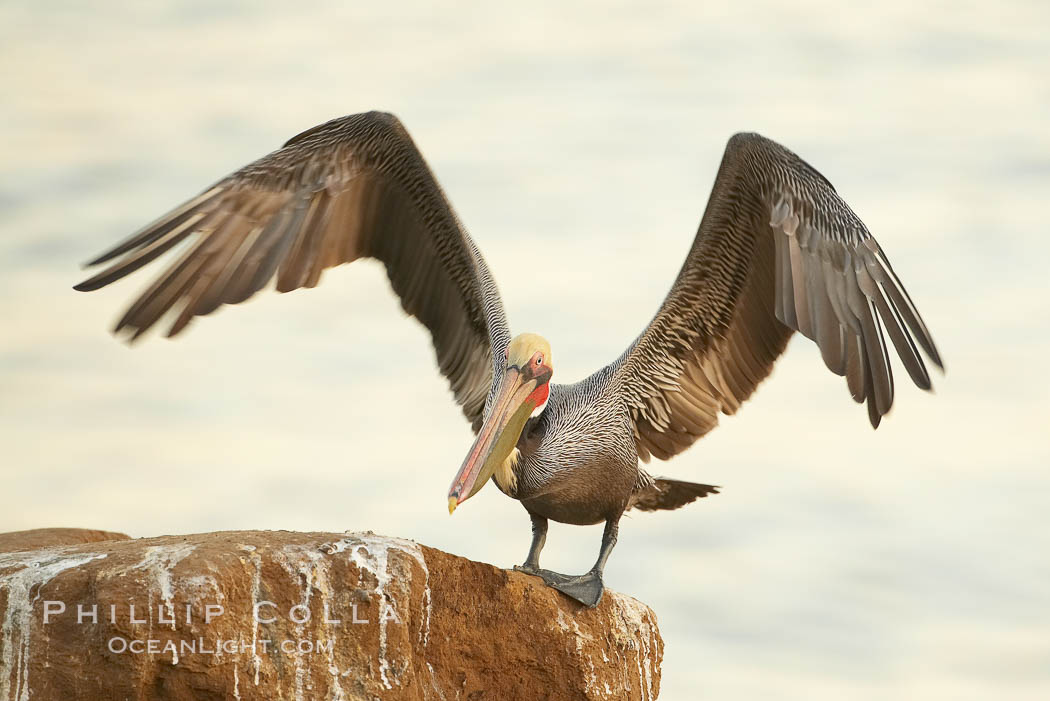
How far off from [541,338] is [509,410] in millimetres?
607

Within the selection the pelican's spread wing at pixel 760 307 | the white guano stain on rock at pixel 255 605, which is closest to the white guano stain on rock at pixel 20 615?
the white guano stain on rock at pixel 255 605

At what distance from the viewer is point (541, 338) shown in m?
8.83

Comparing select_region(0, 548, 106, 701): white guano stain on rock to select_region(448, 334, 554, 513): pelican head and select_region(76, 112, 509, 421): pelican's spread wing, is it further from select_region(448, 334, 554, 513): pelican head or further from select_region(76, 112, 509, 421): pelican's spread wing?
select_region(448, 334, 554, 513): pelican head

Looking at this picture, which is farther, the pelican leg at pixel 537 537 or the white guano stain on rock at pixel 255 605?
the pelican leg at pixel 537 537

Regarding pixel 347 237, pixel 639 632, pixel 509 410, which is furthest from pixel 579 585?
pixel 347 237

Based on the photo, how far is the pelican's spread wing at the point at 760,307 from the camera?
8.28 metres

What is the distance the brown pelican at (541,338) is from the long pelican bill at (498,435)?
0.01 meters

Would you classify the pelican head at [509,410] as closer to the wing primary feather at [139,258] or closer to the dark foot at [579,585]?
the dark foot at [579,585]

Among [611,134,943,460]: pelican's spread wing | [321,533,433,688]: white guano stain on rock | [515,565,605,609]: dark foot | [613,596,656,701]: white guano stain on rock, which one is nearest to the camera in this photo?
[321,533,433,688]: white guano stain on rock

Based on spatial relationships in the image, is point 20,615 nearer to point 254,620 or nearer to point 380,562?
point 254,620

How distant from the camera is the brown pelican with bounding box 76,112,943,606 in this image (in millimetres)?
8289

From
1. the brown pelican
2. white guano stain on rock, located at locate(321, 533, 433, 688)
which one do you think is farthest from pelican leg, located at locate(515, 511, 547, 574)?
white guano stain on rock, located at locate(321, 533, 433, 688)

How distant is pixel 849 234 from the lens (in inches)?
336

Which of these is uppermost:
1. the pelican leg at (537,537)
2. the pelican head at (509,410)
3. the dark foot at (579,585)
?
the pelican head at (509,410)
